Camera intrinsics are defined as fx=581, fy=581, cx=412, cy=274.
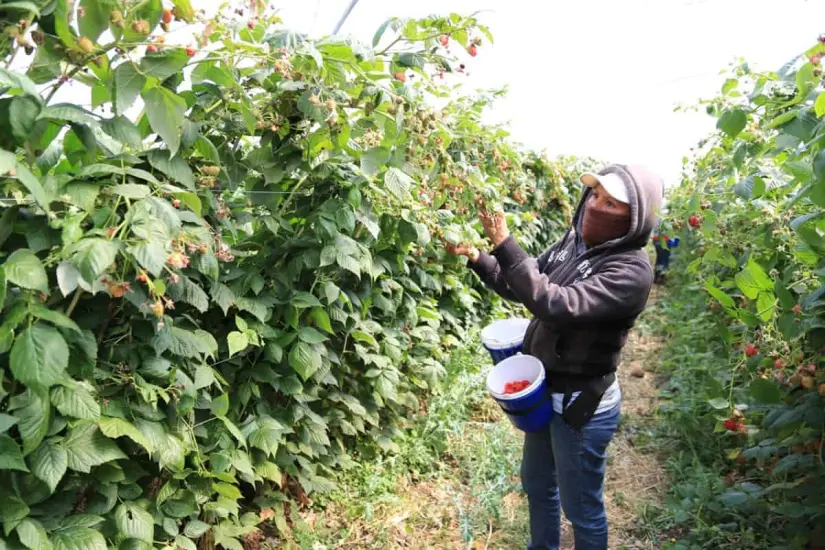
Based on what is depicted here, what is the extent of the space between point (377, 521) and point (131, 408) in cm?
142

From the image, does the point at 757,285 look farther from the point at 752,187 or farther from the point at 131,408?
the point at 131,408

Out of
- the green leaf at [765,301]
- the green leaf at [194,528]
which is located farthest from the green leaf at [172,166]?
the green leaf at [765,301]

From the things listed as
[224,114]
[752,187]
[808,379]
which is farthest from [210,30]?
[808,379]

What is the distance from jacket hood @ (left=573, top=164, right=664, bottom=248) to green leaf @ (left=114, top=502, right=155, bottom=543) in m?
1.63

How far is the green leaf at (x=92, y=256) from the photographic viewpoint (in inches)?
44.0

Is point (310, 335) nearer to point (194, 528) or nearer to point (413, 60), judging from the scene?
point (194, 528)

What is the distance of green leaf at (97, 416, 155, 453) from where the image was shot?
146 cm

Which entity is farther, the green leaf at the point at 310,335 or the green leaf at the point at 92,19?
the green leaf at the point at 310,335

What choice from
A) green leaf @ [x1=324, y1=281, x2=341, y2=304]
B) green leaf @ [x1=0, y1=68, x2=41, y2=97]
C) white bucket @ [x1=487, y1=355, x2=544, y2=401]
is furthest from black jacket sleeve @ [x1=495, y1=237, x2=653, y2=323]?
green leaf @ [x1=0, y1=68, x2=41, y2=97]

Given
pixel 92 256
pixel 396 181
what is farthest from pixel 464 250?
pixel 92 256

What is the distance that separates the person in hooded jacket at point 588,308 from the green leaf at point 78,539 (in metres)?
1.37

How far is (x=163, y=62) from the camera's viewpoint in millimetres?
1301

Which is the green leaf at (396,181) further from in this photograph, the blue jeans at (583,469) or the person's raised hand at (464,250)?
the blue jeans at (583,469)

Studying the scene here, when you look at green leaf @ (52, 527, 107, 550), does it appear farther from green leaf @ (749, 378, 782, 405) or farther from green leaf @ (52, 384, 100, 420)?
green leaf @ (749, 378, 782, 405)
